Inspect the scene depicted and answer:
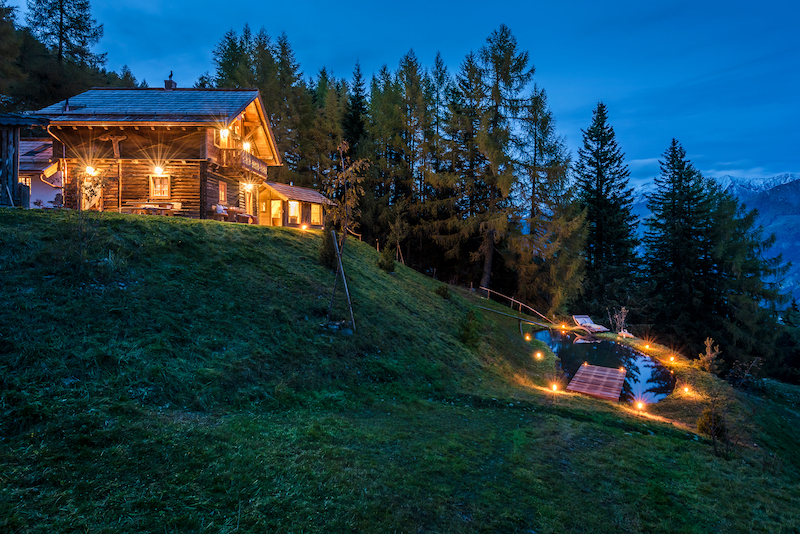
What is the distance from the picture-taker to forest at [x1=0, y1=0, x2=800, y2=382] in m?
27.0

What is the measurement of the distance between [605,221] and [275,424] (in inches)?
1396

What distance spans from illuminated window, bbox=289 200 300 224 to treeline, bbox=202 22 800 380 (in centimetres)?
382

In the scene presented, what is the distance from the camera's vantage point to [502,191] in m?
26.0

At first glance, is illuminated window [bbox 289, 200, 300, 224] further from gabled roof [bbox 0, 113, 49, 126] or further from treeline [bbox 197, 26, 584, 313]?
gabled roof [bbox 0, 113, 49, 126]

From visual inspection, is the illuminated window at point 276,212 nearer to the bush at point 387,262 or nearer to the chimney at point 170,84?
the chimney at point 170,84

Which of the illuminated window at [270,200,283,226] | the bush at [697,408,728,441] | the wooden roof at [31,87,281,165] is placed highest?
the wooden roof at [31,87,281,165]

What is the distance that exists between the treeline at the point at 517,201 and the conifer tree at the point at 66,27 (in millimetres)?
11288

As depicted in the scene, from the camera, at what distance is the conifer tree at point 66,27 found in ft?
111

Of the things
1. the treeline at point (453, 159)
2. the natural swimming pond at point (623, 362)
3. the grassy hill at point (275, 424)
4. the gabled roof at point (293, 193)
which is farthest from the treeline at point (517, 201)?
the grassy hill at point (275, 424)

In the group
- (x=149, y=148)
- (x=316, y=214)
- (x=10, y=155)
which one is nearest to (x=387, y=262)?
(x=316, y=214)

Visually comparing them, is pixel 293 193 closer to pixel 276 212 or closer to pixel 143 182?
pixel 276 212

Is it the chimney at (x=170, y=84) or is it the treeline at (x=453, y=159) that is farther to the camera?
the treeline at (x=453, y=159)

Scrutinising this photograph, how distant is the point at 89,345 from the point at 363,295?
8477 mm

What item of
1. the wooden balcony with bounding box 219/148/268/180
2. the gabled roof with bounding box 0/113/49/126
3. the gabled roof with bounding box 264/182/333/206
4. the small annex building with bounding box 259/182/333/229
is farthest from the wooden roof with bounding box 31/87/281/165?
the gabled roof with bounding box 0/113/49/126
